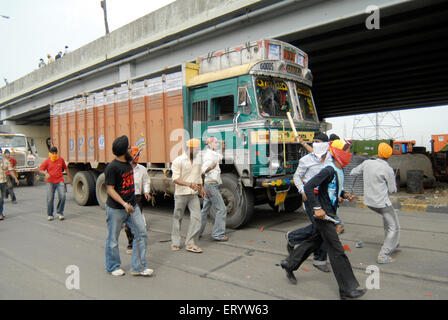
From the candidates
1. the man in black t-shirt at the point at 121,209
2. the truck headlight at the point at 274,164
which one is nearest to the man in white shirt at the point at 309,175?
the truck headlight at the point at 274,164

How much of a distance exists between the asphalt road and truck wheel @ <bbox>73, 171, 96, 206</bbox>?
8.55ft

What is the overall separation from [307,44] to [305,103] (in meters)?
5.71

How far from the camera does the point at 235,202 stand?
6.74 metres

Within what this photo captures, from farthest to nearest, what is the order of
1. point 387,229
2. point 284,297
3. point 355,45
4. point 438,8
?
1. point 355,45
2. point 438,8
3. point 387,229
4. point 284,297

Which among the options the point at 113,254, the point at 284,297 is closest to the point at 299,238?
the point at 284,297

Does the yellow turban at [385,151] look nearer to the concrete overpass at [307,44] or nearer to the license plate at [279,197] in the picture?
the license plate at [279,197]

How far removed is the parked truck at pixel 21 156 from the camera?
19.3m

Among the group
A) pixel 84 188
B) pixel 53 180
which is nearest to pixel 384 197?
pixel 53 180

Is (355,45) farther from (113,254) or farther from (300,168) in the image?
(113,254)

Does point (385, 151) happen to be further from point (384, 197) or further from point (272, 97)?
point (272, 97)

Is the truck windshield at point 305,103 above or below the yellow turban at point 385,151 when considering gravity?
above

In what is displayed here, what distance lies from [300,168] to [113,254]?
9.78 ft

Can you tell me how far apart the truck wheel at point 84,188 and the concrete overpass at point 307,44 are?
5998mm

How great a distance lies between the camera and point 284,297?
374cm
